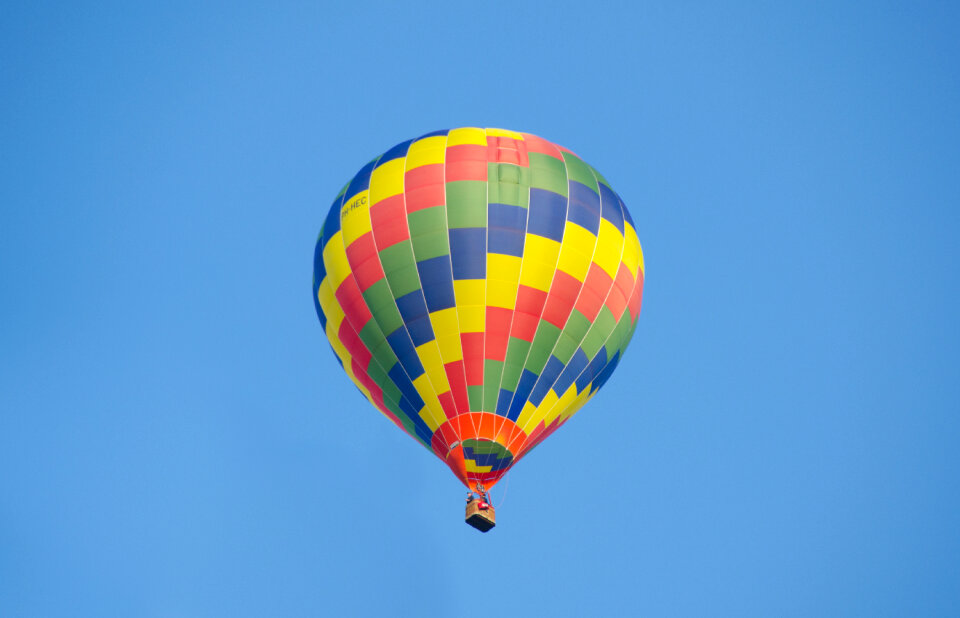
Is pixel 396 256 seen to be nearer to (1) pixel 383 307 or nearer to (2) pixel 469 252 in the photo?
(1) pixel 383 307

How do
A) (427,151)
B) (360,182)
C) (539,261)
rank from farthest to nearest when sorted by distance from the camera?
(360,182), (427,151), (539,261)

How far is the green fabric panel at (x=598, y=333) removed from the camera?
17625 millimetres

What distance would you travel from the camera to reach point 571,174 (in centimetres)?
1856

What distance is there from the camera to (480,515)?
16.5 metres

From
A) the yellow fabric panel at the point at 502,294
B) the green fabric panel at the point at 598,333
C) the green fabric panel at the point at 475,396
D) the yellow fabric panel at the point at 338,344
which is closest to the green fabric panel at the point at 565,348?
the green fabric panel at the point at 598,333

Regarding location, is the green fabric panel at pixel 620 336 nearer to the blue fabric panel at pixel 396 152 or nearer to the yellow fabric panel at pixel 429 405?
the yellow fabric panel at pixel 429 405

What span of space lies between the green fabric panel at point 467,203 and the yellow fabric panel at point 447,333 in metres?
1.44

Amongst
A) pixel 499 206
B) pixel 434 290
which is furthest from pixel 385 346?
pixel 499 206

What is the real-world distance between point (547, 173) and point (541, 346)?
2.99 metres

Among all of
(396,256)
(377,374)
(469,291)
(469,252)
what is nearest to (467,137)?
(469,252)

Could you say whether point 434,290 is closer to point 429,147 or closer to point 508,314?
point 508,314

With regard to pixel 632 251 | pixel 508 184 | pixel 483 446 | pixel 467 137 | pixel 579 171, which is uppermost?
pixel 467 137

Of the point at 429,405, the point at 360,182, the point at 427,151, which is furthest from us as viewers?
the point at 360,182

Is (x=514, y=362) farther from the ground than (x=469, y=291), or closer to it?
closer to it
